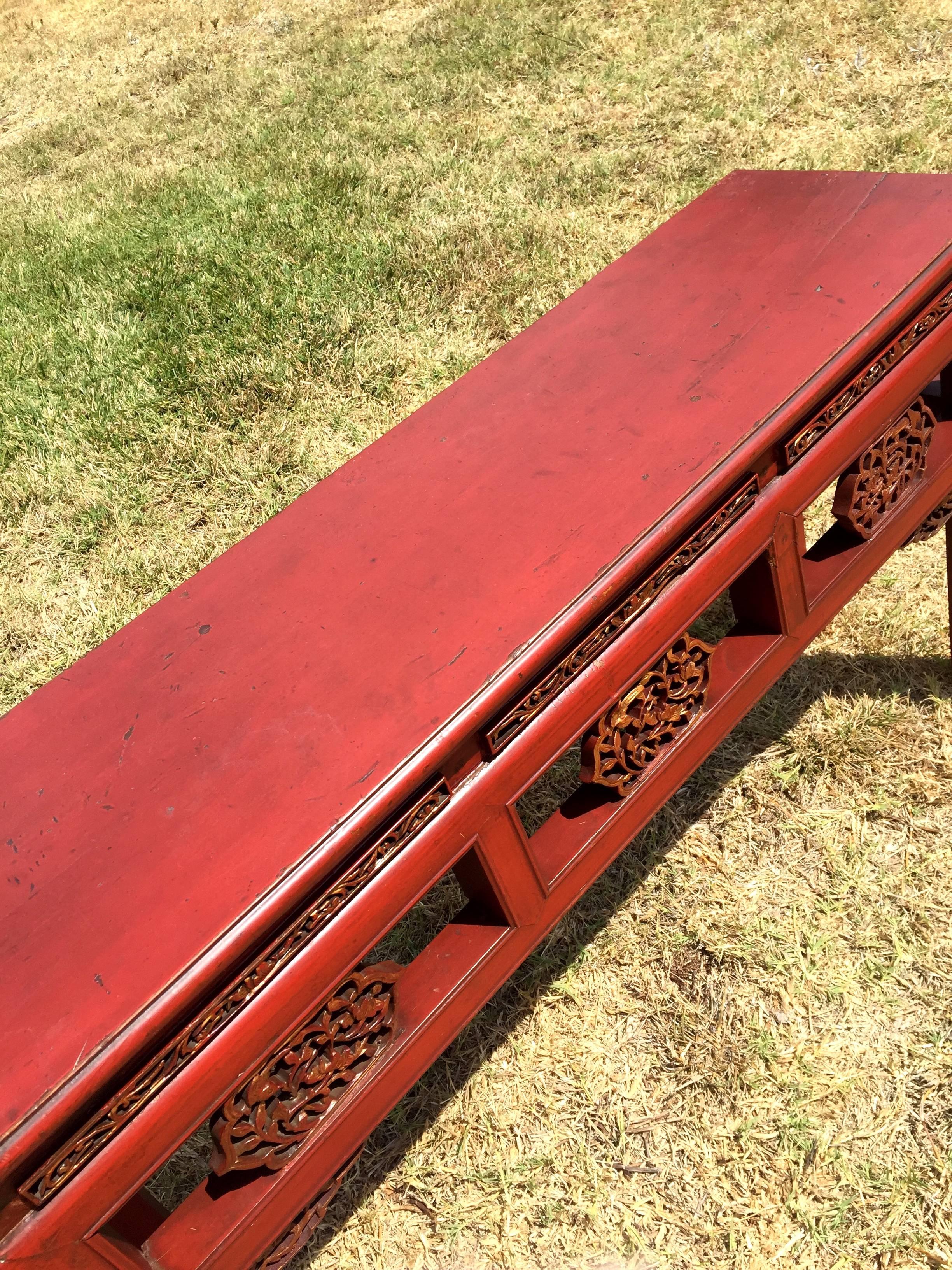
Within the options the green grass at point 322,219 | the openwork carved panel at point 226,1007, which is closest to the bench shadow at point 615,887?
the openwork carved panel at point 226,1007

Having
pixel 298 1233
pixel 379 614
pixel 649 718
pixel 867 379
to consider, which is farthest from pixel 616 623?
pixel 298 1233

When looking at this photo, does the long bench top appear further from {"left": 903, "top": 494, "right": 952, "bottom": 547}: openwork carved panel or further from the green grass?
the green grass

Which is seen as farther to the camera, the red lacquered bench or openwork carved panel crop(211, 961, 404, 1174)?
openwork carved panel crop(211, 961, 404, 1174)

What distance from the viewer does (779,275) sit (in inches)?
67.8

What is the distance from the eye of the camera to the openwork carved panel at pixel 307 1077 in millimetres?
1152

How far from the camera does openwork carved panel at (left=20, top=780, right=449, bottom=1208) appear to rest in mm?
975

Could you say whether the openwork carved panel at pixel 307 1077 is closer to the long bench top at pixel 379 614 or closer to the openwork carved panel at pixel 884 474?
the long bench top at pixel 379 614

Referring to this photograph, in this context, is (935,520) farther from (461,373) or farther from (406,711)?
(461,373)

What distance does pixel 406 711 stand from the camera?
3.92 feet

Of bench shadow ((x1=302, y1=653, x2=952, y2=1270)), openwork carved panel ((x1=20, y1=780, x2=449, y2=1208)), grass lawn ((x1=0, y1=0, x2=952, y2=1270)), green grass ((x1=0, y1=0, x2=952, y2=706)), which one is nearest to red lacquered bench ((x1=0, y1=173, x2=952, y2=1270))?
openwork carved panel ((x1=20, y1=780, x2=449, y2=1208))

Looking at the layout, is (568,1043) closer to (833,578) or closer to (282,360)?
(833,578)

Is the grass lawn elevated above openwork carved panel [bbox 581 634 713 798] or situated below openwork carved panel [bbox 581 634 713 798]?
below

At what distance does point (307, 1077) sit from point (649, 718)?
62 cm

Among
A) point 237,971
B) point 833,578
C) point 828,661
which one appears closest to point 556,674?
point 237,971
